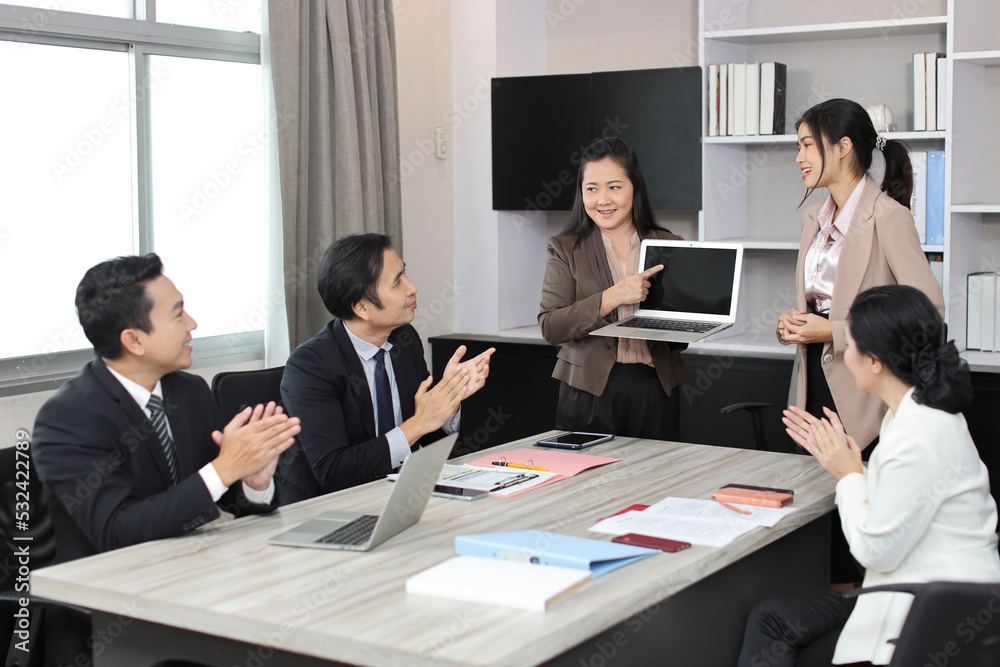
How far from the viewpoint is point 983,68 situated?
3840mm

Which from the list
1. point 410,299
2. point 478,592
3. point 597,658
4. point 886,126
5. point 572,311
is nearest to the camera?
point 478,592

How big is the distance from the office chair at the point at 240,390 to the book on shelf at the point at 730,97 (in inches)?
83.5

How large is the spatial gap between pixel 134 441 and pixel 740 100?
2.83m

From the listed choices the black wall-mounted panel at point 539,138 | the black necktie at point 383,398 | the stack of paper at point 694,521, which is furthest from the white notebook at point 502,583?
the black wall-mounted panel at point 539,138

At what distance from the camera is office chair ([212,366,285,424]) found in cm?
280

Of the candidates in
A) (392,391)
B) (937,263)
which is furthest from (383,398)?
(937,263)

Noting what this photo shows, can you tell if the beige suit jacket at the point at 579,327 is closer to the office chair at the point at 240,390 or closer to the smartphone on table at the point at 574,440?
the smartphone on table at the point at 574,440

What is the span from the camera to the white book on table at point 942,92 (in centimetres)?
363

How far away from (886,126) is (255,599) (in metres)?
3.10

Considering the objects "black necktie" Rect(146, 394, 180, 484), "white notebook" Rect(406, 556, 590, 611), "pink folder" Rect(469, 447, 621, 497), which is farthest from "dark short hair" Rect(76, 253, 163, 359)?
"pink folder" Rect(469, 447, 621, 497)

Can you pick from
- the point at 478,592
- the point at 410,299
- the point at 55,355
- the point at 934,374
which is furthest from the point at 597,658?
the point at 55,355

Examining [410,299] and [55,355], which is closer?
[410,299]

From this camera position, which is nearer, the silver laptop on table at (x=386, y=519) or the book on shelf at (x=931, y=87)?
the silver laptop on table at (x=386, y=519)

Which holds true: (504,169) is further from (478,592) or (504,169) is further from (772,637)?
(478,592)
